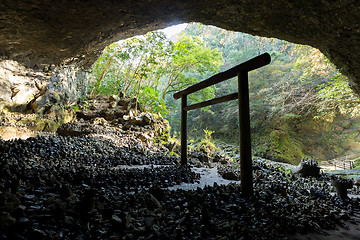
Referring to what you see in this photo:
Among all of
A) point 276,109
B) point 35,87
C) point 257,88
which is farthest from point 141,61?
point 257,88

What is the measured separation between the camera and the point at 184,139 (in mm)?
4781

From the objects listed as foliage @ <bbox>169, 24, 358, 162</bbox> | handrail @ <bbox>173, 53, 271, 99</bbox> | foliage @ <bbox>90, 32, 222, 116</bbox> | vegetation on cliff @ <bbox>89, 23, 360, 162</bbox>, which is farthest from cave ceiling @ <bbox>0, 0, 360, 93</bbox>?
foliage @ <bbox>169, 24, 358, 162</bbox>

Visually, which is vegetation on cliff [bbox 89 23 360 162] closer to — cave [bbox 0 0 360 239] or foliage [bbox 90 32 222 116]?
foliage [bbox 90 32 222 116]

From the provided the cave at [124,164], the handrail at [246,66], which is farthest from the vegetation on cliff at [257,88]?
the handrail at [246,66]

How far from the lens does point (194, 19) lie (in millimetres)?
3527

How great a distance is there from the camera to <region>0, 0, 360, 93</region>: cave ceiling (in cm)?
261

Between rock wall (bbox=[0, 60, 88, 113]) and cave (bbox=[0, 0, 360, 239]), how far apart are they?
0.12 feet

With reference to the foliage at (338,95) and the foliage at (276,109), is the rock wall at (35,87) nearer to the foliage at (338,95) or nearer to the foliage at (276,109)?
the foliage at (276,109)

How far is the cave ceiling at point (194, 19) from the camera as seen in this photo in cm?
261

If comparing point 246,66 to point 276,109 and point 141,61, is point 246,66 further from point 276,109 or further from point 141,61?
point 276,109

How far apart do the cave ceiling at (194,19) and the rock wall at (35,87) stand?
158cm

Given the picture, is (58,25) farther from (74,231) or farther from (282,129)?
(282,129)

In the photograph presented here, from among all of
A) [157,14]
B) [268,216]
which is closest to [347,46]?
[268,216]

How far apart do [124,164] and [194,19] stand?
158 inches
